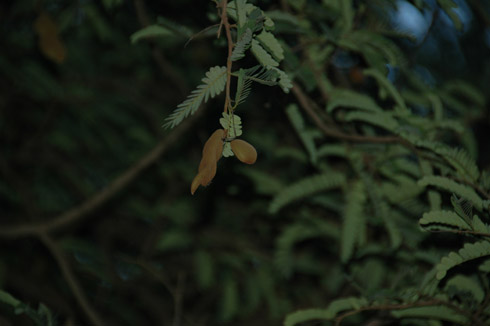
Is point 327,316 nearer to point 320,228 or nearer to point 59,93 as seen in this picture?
point 320,228

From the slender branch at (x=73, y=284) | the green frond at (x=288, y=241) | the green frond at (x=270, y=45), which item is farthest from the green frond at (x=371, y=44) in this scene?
the slender branch at (x=73, y=284)

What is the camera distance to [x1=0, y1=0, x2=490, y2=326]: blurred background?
1.53 meters

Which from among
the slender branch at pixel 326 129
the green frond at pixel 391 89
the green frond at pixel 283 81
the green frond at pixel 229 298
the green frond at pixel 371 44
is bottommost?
the green frond at pixel 229 298

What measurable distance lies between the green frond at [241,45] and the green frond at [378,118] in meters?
0.46

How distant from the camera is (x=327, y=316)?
82 centimetres

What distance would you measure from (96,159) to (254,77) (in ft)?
4.92

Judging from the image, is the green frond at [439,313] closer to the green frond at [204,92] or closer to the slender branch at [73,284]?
the green frond at [204,92]

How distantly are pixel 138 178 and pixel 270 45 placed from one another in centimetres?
114

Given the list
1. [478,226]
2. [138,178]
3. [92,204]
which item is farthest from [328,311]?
[138,178]

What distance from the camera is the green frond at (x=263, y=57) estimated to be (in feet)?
1.84

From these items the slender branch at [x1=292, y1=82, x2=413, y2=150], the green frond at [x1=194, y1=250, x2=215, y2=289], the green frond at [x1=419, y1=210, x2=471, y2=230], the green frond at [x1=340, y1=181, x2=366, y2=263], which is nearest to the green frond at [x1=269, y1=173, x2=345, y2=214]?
the green frond at [x1=340, y1=181, x2=366, y2=263]

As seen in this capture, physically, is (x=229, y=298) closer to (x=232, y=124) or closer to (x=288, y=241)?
(x=288, y=241)

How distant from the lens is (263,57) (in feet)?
1.86

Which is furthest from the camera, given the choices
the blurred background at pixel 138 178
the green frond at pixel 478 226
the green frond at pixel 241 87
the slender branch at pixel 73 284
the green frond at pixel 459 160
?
the blurred background at pixel 138 178
